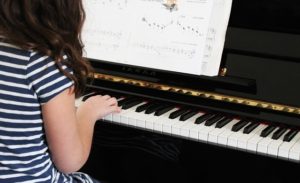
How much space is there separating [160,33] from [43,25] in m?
0.70

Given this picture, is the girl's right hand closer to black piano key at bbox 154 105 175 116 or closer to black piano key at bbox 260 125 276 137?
black piano key at bbox 154 105 175 116

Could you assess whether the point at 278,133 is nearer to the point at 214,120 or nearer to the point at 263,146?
the point at 263,146

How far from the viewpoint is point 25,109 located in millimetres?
1093

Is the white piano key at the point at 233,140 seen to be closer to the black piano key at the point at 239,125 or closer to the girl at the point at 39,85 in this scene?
the black piano key at the point at 239,125

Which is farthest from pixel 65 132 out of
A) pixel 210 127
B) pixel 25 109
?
pixel 210 127

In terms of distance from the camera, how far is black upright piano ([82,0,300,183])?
1.46 m

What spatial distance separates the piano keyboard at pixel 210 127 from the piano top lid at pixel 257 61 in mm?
98

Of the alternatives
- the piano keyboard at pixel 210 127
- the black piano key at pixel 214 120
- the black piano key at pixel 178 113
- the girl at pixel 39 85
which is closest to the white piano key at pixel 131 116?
the piano keyboard at pixel 210 127

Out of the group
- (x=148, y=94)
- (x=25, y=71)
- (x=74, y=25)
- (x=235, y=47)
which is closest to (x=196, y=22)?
(x=235, y=47)

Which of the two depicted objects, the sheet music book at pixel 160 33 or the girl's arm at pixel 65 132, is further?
the sheet music book at pixel 160 33

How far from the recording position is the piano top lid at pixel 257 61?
1.61 metres

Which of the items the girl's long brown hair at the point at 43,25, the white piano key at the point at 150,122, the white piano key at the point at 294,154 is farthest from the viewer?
the white piano key at the point at 150,122

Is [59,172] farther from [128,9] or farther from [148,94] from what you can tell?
[128,9]

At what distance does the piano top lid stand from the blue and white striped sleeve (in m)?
0.68
